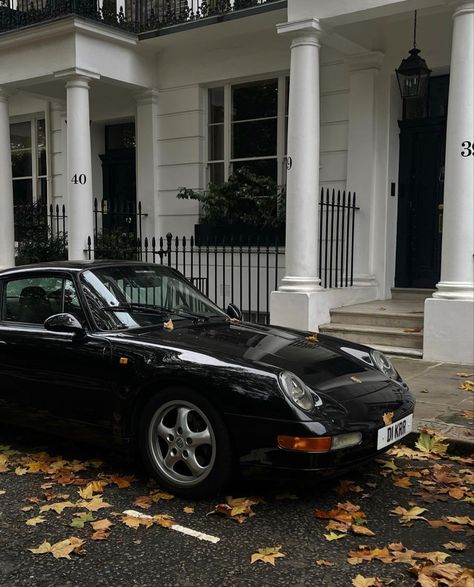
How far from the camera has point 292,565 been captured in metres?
3.07

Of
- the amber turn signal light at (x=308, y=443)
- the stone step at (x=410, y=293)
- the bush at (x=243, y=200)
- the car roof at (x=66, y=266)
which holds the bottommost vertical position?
the amber turn signal light at (x=308, y=443)

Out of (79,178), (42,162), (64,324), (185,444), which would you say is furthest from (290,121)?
(42,162)

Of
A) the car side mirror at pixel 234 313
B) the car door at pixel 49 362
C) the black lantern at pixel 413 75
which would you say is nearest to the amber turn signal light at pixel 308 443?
the car door at pixel 49 362

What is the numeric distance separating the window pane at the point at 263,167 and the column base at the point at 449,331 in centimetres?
440

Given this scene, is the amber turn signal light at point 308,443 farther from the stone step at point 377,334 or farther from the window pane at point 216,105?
the window pane at point 216,105

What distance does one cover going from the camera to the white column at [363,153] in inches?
380

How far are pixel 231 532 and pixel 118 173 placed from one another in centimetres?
1111

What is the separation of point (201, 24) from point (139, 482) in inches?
335

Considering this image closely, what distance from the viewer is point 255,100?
1125cm

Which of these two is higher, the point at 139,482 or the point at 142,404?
the point at 142,404

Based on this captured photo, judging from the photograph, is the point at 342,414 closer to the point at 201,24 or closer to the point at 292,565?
the point at 292,565

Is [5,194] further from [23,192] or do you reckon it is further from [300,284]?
[300,284]

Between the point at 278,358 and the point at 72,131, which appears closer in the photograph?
the point at 278,358

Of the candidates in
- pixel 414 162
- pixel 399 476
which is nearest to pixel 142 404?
pixel 399 476
